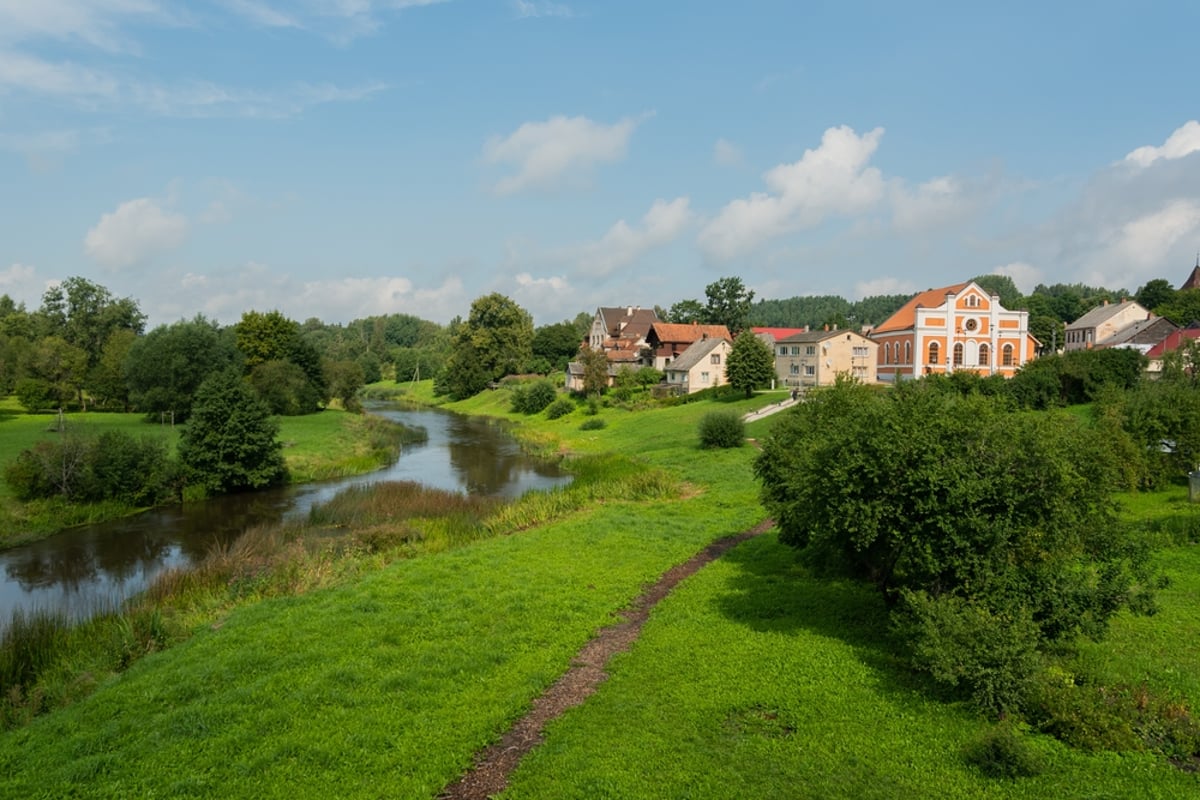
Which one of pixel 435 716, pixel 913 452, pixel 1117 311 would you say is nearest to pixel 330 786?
pixel 435 716

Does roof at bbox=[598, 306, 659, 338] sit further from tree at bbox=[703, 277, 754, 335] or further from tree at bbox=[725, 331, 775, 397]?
tree at bbox=[725, 331, 775, 397]

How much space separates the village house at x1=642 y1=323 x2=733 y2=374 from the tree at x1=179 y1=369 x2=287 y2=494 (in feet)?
169

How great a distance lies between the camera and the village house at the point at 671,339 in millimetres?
84062

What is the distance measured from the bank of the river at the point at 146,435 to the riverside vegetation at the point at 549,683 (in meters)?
13.9

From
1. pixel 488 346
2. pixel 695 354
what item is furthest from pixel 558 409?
pixel 488 346

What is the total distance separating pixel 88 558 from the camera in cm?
2484

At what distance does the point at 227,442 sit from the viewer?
119ft

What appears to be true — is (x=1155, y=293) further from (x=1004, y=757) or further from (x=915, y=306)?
(x=1004, y=757)

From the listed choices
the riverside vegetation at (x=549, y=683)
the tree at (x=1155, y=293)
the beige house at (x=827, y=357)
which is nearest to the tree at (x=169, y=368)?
the riverside vegetation at (x=549, y=683)

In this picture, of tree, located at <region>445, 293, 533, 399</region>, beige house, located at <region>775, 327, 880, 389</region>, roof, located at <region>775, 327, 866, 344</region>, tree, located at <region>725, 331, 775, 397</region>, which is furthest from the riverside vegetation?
tree, located at <region>445, 293, 533, 399</region>

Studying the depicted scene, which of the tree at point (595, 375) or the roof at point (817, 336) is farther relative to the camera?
the tree at point (595, 375)

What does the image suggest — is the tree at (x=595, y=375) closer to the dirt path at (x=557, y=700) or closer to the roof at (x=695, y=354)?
the roof at (x=695, y=354)

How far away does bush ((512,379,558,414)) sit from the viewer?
74688mm

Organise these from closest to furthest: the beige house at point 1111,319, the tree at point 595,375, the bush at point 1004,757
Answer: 1. the bush at point 1004,757
2. the tree at point 595,375
3. the beige house at point 1111,319
